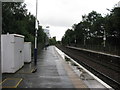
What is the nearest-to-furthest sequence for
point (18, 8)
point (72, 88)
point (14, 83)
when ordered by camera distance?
point (72, 88) < point (14, 83) < point (18, 8)

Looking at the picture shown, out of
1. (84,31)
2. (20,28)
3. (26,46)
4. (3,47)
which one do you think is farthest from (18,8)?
(84,31)

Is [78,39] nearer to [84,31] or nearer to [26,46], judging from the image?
[84,31]

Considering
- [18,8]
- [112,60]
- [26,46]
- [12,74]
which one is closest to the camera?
[12,74]

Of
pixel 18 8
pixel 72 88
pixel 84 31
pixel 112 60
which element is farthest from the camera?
pixel 84 31

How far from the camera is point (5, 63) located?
46.5 feet

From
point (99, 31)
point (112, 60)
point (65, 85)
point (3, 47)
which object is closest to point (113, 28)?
point (112, 60)

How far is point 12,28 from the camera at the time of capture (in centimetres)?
3109

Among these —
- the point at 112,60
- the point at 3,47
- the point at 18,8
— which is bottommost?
the point at 112,60

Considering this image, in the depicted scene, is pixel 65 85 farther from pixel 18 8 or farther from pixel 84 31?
pixel 84 31

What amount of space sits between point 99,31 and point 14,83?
2793 inches

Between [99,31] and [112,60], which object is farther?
[99,31]

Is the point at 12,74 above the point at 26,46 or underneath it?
underneath

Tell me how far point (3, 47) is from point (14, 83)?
13.0ft

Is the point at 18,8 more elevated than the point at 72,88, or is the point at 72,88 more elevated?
the point at 18,8
